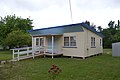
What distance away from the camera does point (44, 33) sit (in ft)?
59.7

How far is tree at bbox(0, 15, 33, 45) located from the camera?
31.2 meters

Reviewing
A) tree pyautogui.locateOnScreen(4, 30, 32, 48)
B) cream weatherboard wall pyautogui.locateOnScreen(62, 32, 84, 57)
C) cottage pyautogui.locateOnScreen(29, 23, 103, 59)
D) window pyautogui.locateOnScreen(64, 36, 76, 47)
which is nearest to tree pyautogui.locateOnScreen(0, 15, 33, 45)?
tree pyautogui.locateOnScreen(4, 30, 32, 48)

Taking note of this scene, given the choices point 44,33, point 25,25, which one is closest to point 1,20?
point 25,25

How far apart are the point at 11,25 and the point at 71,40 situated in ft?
62.8

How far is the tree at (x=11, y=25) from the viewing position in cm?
3117

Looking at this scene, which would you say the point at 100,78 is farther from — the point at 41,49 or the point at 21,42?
the point at 21,42

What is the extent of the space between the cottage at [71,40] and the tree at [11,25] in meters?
14.4

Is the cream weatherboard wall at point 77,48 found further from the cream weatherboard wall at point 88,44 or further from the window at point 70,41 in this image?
the cream weatherboard wall at point 88,44

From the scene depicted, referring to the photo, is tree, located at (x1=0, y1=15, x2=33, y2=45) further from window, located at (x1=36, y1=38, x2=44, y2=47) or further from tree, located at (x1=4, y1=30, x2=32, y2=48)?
window, located at (x1=36, y1=38, x2=44, y2=47)

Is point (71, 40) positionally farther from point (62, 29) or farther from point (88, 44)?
point (88, 44)

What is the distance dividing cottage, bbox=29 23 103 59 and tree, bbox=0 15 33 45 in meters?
14.4

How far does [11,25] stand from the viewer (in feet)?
103

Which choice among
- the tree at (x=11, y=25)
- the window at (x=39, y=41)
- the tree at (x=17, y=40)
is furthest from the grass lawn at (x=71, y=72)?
the tree at (x=11, y=25)

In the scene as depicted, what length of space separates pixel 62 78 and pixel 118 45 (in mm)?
13083
